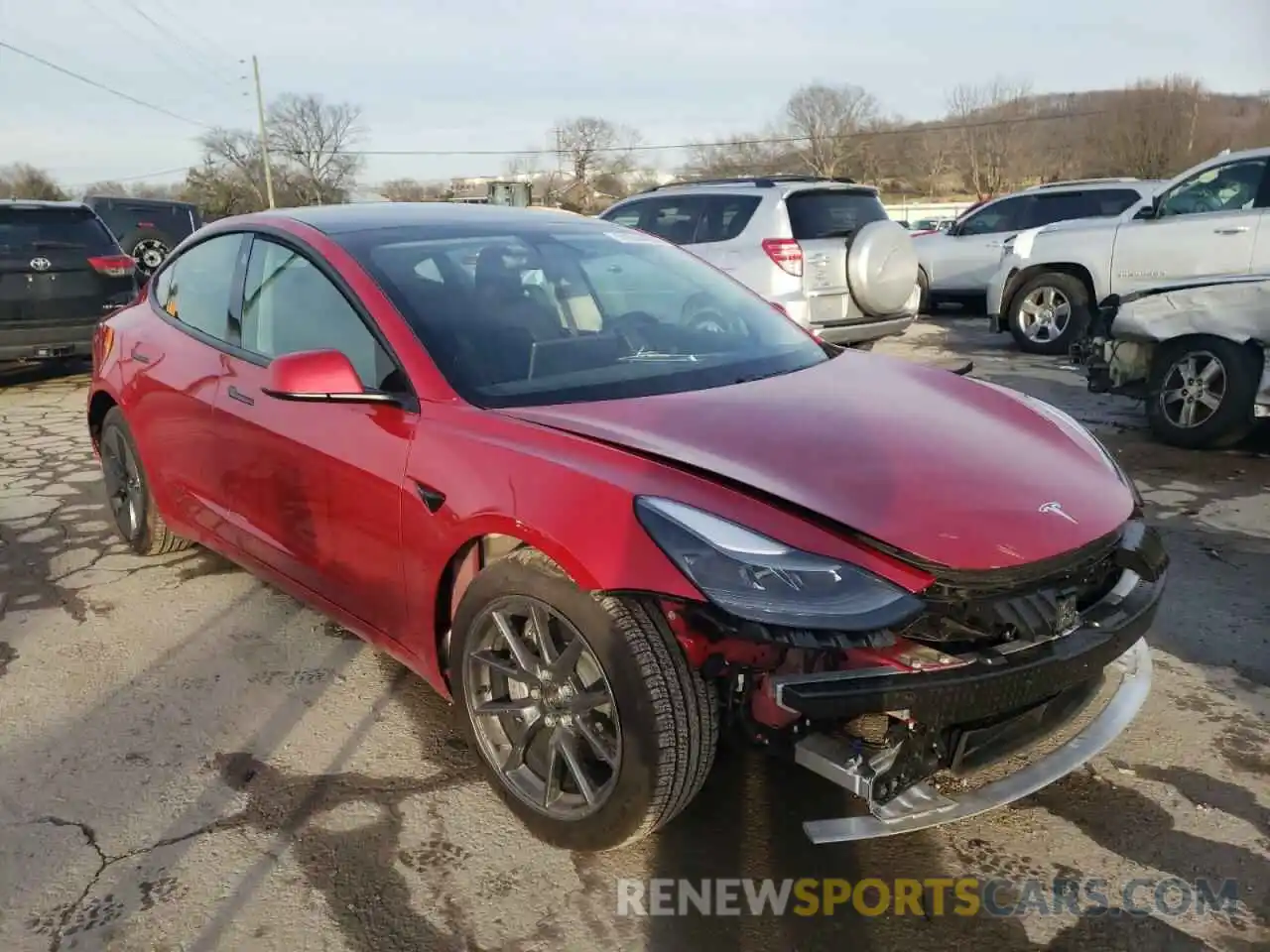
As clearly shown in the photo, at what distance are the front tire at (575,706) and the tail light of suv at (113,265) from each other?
8.45 meters

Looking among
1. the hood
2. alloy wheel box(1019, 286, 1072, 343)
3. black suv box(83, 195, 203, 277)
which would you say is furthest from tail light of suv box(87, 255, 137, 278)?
alloy wheel box(1019, 286, 1072, 343)

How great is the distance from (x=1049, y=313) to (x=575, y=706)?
934 centimetres

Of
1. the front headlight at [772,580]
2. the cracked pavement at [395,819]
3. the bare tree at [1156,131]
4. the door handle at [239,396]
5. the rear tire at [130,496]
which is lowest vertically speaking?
the cracked pavement at [395,819]

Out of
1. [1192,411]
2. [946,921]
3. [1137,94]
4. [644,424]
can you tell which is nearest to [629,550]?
[644,424]

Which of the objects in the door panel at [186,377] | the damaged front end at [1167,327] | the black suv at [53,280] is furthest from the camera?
the black suv at [53,280]

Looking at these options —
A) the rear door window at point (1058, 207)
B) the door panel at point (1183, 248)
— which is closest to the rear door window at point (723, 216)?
the door panel at point (1183, 248)

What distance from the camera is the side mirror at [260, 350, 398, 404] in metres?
2.75

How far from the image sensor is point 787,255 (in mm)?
8383

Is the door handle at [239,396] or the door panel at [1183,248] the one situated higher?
the door panel at [1183,248]

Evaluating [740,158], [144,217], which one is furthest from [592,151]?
[144,217]

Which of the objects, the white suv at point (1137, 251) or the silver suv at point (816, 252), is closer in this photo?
the silver suv at point (816, 252)

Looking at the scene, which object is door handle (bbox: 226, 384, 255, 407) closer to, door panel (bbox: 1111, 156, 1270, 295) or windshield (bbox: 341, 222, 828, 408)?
windshield (bbox: 341, 222, 828, 408)

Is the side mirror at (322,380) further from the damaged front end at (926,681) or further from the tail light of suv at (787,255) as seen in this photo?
the tail light of suv at (787,255)

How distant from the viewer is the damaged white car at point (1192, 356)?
19.2 feet
